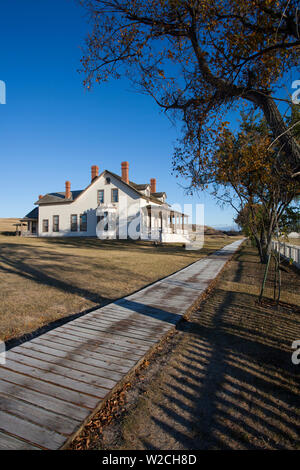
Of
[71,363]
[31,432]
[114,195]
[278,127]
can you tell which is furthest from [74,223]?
[31,432]

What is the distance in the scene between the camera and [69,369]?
337 centimetres

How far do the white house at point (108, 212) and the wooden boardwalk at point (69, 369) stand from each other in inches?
984

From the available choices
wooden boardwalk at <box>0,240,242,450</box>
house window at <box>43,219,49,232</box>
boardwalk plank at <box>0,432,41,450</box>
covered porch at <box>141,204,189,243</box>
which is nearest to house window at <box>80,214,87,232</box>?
house window at <box>43,219,49,232</box>

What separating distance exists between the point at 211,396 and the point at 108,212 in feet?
95.8

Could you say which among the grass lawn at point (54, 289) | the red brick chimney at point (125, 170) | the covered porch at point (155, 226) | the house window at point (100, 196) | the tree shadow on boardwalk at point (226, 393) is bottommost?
the tree shadow on boardwalk at point (226, 393)

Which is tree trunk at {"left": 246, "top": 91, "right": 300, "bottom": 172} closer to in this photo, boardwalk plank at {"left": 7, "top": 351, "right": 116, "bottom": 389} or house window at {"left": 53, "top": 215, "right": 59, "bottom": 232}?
boardwalk plank at {"left": 7, "top": 351, "right": 116, "bottom": 389}

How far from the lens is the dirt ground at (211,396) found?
2367 millimetres

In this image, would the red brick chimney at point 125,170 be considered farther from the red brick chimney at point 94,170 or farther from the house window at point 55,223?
the house window at point 55,223

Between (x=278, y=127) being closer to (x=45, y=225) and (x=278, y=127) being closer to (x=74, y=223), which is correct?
(x=74, y=223)

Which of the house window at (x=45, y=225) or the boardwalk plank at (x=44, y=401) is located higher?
the house window at (x=45, y=225)

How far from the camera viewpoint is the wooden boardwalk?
7.79 feet

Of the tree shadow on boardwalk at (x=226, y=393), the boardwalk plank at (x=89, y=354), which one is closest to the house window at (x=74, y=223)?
the tree shadow on boardwalk at (x=226, y=393)

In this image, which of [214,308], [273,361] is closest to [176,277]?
[214,308]
